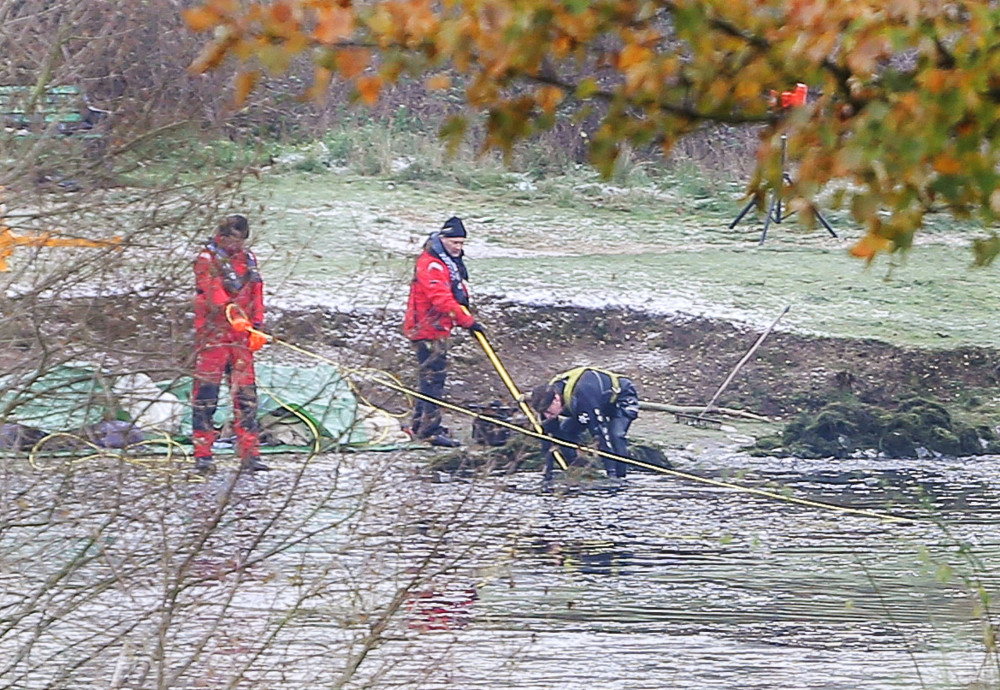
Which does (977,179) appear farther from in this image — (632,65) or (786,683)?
(786,683)

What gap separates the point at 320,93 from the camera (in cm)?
245

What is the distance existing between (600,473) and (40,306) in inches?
279

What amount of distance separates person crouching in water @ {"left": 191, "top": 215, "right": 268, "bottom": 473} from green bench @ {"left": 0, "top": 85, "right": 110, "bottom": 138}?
0.57 metres

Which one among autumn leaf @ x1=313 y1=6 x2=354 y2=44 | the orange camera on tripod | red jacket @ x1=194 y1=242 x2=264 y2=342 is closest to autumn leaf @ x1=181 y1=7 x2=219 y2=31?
autumn leaf @ x1=313 y1=6 x2=354 y2=44

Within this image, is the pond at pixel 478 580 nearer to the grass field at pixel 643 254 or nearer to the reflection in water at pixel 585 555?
the reflection in water at pixel 585 555

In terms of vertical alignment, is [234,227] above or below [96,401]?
above

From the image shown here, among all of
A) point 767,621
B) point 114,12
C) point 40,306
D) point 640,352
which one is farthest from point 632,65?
point 640,352

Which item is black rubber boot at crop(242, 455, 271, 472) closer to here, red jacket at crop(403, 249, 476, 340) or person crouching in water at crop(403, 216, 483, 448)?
person crouching in water at crop(403, 216, 483, 448)

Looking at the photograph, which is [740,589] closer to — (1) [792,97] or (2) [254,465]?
(2) [254,465]

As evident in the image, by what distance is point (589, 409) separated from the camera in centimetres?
1119

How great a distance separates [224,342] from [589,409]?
20.2 feet

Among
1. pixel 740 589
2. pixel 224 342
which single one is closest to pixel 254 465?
pixel 224 342

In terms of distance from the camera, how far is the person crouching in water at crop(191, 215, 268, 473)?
5.17 metres

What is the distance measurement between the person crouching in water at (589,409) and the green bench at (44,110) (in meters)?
6.17
